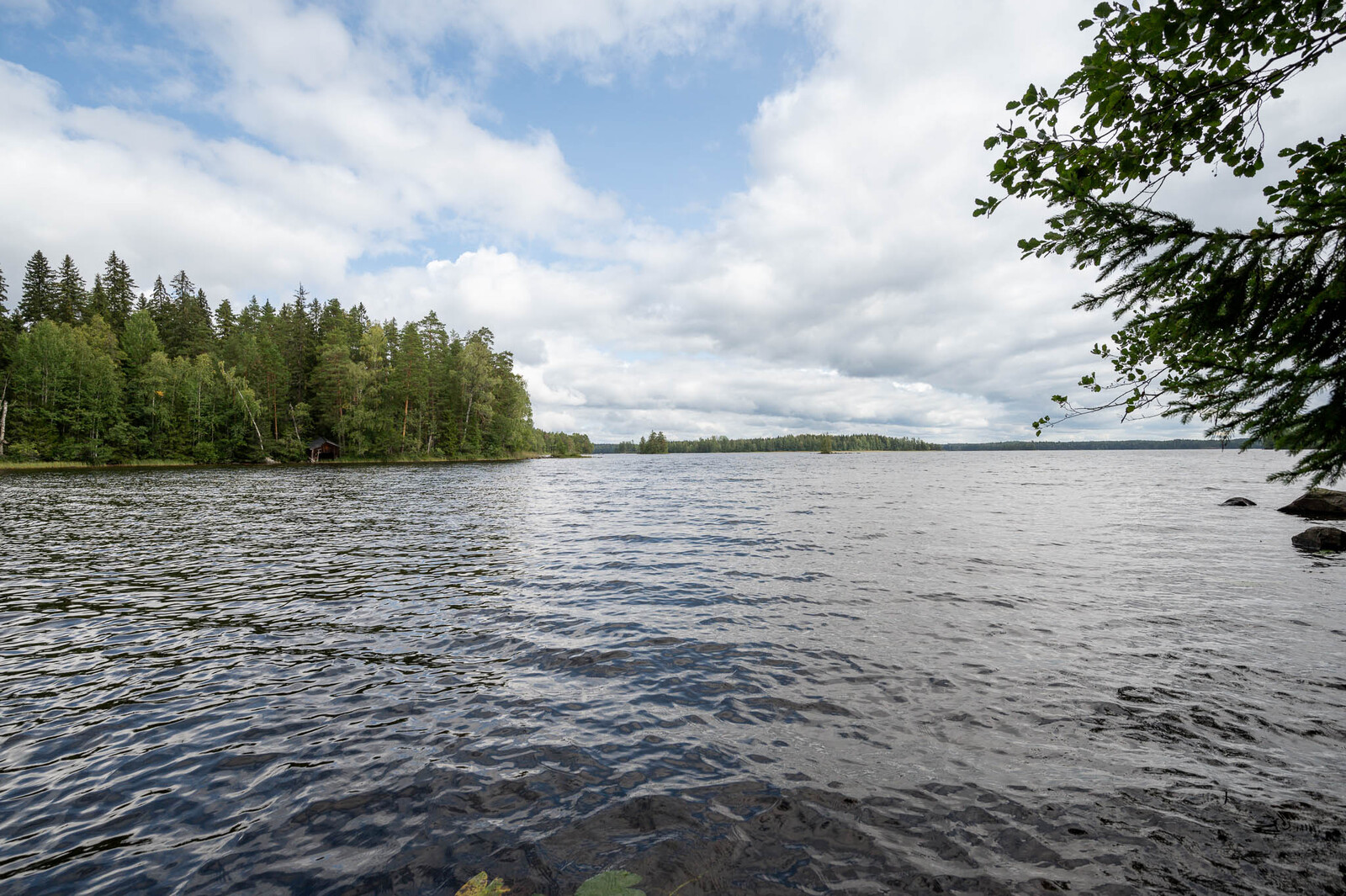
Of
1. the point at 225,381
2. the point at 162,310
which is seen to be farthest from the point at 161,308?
the point at 225,381

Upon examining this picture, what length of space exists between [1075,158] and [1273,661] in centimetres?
1068

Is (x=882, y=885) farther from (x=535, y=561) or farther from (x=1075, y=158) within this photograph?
(x=535, y=561)

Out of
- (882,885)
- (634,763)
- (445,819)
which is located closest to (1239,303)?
(882,885)

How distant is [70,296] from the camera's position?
92250 mm

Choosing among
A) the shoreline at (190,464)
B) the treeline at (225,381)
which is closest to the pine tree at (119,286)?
the treeline at (225,381)

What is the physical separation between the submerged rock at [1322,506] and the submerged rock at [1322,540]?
1057 cm

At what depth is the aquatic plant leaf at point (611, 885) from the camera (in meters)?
4.33

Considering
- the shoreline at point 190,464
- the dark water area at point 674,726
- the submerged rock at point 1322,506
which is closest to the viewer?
the dark water area at point 674,726

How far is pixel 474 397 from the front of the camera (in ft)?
368

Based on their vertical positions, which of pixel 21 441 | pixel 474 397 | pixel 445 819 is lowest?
pixel 445 819

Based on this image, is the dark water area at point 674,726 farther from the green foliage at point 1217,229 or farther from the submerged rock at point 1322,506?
the submerged rock at point 1322,506

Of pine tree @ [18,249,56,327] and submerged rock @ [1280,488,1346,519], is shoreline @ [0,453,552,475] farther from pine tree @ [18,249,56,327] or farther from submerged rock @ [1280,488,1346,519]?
submerged rock @ [1280,488,1346,519]

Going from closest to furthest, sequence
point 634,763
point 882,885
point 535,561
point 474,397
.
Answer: point 882,885 → point 634,763 → point 535,561 → point 474,397

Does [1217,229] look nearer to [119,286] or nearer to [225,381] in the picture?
[225,381]
